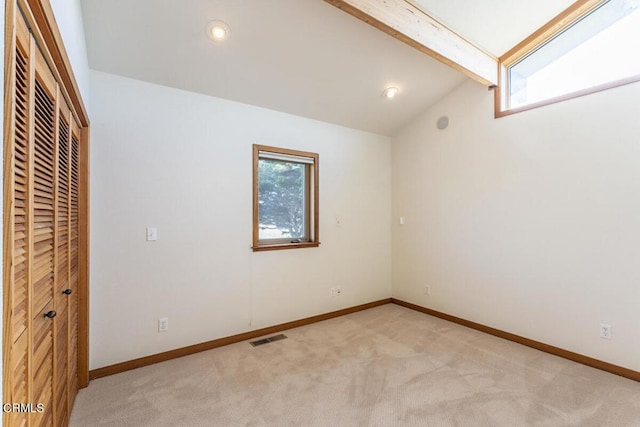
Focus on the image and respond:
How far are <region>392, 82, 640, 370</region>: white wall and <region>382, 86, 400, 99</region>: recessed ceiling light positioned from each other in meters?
0.72

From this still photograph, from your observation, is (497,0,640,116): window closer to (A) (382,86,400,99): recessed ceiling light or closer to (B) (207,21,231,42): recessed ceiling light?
(A) (382,86,400,99): recessed ceiling light

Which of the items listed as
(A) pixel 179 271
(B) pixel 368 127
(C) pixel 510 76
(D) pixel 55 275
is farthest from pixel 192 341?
(C) pixel 510 76

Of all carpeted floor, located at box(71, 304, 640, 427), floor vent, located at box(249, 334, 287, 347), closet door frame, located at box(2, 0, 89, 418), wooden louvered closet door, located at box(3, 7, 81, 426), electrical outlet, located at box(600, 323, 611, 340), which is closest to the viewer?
closet door frame, located at box(2, 0, 89, 418)

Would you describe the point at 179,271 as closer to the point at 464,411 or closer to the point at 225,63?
the point at 225,63

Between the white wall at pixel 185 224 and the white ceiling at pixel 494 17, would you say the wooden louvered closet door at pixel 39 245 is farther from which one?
the white ceiling at pixel 494 17

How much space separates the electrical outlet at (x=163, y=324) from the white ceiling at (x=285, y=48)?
2031 mm

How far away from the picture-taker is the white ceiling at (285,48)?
2127 millimetres

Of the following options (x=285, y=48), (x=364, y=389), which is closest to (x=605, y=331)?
(x=364, y=389)

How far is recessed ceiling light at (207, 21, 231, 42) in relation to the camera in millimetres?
2211

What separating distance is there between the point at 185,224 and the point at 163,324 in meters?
0.88

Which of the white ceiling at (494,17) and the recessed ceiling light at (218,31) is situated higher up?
the white ceiling at (494,17)

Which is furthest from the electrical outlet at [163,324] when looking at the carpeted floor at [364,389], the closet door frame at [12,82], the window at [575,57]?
the window at [575,57]

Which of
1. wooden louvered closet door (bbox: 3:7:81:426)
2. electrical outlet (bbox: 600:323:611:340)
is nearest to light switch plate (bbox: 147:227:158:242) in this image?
wooden louvered closet door (bbox: 3:7:81:426)

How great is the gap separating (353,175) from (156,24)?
2552 millimetres
